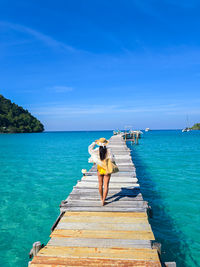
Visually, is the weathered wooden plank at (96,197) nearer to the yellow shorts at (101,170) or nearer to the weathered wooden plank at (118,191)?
the weathered wooden plank at (118,191)

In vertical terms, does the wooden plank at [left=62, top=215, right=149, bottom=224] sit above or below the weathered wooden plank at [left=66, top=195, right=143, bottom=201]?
below

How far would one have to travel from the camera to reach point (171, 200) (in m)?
10.2

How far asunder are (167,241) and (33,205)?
6593 millimetres

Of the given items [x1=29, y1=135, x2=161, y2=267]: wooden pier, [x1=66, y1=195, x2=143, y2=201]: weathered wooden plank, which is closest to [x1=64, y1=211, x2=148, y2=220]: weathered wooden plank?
[x1=29, y1=135, x2=161, y2=267]: wooden pier

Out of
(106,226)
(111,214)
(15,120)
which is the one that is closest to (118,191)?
(111,214)

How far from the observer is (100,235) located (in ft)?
14.1

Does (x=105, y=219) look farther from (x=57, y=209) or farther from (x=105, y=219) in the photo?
(x=57, y=209)

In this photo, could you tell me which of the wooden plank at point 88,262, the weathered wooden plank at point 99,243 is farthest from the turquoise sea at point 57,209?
the wooden plank at point 88,262

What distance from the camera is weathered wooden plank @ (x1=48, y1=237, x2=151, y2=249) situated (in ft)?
12.9

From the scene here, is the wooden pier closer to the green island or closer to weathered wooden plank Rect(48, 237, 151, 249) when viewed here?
weathered wooden plank Rect(48, 237, 151, 249)

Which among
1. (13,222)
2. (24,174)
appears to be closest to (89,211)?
(13,222)

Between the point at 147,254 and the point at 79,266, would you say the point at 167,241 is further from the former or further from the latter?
the point at 79,266

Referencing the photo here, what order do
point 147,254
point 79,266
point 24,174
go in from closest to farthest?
point 79,266, point 147,254, point 24,174

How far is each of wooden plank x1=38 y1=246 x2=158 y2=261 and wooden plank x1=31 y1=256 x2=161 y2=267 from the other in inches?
4.0
